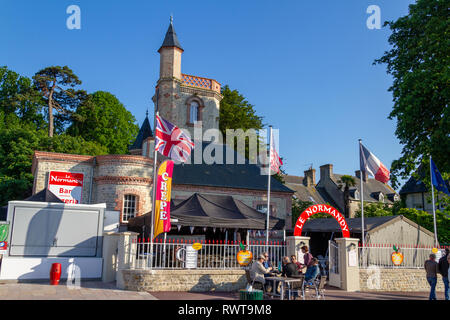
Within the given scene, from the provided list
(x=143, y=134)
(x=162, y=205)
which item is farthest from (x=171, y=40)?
(x=162, y=205)

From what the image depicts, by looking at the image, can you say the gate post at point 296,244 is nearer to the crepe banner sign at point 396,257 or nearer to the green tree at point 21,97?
the crepe banner sign at point 396,257

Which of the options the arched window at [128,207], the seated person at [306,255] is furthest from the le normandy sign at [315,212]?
the arched window at [128,207]

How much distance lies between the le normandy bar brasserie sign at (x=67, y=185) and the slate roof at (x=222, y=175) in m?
5.28

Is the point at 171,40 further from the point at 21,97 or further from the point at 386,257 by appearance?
the point at 386,257

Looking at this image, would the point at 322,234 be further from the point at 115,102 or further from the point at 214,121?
the point at 115,102

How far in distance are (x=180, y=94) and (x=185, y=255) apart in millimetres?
20637

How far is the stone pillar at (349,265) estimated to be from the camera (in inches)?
527

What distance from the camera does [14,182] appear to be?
28469 millimetres

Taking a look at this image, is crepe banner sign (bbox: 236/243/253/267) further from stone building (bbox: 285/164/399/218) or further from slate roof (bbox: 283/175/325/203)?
stone building (bbox: 285/164/399/218)

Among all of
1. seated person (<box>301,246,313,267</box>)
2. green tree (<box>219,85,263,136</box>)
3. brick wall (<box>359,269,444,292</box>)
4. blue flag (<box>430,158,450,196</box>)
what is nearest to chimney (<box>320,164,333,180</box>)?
green tree (<box>219,85,263,136</box>)

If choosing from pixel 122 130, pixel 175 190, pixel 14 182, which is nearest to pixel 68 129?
pixel 122 130

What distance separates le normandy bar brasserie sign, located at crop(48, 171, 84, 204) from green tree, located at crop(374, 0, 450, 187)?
16666 millimetres
